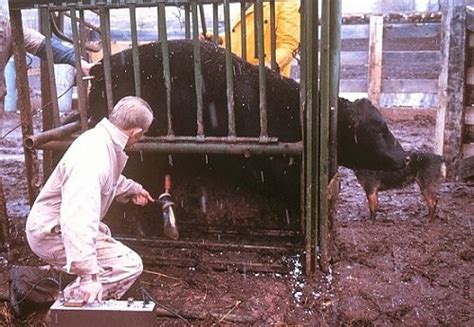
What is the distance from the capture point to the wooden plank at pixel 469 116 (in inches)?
268

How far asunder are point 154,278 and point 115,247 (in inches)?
36.7

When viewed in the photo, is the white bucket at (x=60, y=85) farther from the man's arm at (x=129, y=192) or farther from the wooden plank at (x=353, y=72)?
the man's arm at (x=129, y=192)

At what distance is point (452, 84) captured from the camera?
22.3 ft

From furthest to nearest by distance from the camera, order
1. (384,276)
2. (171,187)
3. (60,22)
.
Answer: (60,22), (171,187), (384,276)

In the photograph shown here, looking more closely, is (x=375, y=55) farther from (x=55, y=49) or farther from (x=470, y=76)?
(x=55, y=49)

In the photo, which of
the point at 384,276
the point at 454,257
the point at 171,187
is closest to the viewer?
the point at 384,276

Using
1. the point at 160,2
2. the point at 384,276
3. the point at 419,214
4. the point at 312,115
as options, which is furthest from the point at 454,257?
the point at 160,2

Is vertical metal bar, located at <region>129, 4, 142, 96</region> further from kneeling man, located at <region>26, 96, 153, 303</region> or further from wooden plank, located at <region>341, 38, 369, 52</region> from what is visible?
wooden plank, located at <region>341, 38, 369, 52</region>

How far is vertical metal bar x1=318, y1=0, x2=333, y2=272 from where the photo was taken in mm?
4059

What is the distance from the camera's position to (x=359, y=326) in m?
3.81

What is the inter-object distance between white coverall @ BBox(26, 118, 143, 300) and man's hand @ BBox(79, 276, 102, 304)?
0.04 m

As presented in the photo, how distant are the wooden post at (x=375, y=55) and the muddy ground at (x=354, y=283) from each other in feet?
21.8

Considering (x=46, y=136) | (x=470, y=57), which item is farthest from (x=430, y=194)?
(x=46, y=136)

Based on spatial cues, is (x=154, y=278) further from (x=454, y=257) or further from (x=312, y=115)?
(x=454, y=257)
